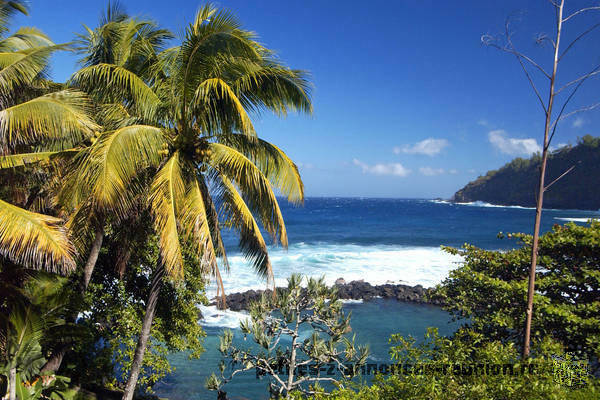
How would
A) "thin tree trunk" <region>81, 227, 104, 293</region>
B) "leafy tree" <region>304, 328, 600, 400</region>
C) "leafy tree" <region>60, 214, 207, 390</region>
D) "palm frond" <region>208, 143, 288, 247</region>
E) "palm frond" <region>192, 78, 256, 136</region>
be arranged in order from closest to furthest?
"leafy tree" <region>304, 328, 600, 400</region>
"palm frond" <region>192, 78, 256, 136</region>
"palm frond" <region>208, 143, 288, 247</region>
"thin tree trunk" <region>81, 227, 104, 293</region>
"leafy tree" <region>60, 214, 207, 390</region>

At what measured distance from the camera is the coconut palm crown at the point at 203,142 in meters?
5.60

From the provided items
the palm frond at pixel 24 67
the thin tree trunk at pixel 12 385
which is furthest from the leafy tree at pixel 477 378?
the palm frond at pixel 24 67

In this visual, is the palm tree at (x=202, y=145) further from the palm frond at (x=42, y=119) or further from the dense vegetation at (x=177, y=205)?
the palm frond at (x=42, y=119)

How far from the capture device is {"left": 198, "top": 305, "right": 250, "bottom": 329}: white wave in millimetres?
18953

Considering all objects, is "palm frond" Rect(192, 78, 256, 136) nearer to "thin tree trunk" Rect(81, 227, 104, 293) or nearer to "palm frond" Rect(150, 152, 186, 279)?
"palm frond" Rect(150, 152, 186, 279)

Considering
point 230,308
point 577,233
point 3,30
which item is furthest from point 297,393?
point 230,308

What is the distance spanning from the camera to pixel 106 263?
10.0m

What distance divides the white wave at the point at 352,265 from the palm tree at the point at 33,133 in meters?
17.0

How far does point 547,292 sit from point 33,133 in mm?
9372

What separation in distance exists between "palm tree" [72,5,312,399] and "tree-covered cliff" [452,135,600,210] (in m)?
62.1

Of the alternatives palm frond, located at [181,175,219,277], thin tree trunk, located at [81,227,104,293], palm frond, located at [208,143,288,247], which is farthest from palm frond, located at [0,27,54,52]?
palm frond, located at [181,175,219,277]

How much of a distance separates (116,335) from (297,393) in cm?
672

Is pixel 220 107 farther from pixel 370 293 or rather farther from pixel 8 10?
pixel 370 293

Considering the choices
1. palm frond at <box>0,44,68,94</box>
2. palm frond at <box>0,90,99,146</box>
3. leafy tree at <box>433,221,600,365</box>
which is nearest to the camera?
palm frond at <box>0,90,99,146</box>
